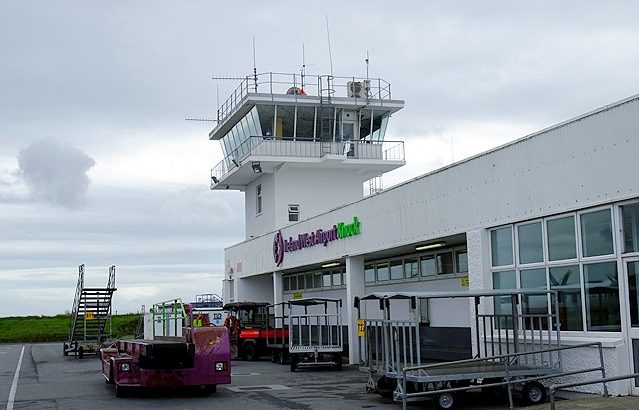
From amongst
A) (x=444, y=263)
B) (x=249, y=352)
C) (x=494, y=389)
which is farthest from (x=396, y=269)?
(x=494, y=389)

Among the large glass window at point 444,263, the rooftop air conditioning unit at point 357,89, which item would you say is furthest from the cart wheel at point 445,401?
the rooftop air conditioning unit at point 357,89

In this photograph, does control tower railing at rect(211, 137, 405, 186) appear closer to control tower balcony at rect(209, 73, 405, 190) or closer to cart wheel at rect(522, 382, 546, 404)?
control tower balcony at rect(209, 73, 405, 190)

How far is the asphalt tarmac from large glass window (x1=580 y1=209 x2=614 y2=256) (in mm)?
2817

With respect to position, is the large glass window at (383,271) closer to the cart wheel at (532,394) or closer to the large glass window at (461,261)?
the large glass window at (461,261)

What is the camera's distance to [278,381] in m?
21.2

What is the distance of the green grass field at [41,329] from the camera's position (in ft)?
196

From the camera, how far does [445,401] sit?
46.9 feet

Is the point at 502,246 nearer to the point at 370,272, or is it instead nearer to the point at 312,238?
the point at 312,238

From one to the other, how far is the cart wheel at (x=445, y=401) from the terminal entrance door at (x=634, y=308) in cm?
301

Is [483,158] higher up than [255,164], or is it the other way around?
[255,164]

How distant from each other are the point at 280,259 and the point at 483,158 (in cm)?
1606

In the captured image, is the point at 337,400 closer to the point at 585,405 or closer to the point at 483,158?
the point at 585,405

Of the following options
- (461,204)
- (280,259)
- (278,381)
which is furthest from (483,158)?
(280,259)

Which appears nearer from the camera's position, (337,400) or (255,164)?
(337,400)
